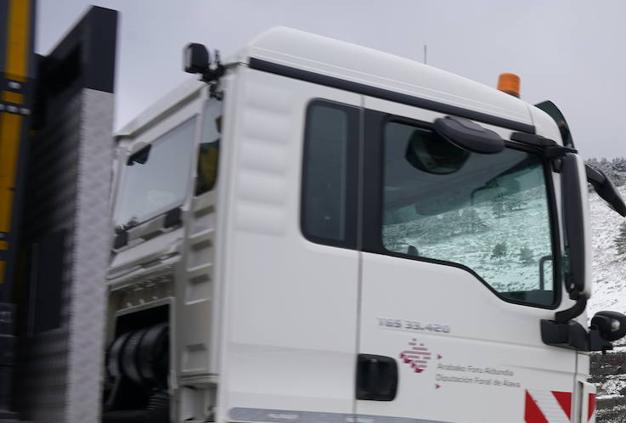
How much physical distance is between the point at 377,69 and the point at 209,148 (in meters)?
0.72

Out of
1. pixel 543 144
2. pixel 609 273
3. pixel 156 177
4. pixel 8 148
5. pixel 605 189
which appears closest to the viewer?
pixel 8 148

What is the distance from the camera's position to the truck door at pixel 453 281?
3.62m

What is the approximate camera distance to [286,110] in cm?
357

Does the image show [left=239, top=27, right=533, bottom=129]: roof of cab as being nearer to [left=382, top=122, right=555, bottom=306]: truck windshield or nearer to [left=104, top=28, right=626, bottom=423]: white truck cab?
[left=104, top=28, right=626, bottom=423]: white truck cab

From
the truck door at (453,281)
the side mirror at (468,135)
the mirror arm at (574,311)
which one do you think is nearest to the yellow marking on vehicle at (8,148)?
the truck door at (453,281)

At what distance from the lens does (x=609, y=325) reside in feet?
13.9

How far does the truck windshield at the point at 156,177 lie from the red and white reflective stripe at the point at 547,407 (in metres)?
1.57

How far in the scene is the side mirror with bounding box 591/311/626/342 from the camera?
4230 millimetres

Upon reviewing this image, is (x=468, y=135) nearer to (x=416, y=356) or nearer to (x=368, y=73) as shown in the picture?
(x=368, y=73)

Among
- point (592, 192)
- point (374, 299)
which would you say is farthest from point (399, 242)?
point (592, 192)

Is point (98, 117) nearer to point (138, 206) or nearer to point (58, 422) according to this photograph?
point (58, 422)

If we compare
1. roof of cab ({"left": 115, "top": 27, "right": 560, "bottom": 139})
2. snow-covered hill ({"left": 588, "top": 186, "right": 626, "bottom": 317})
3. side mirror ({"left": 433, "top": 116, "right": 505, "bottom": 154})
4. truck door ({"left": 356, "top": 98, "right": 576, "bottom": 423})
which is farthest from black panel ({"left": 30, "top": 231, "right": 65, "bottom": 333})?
snow-covered hill ({"left": 588, "top": 186, "right": 626, "bottom": 317})

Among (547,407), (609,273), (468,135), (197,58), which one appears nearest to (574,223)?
(468,135)

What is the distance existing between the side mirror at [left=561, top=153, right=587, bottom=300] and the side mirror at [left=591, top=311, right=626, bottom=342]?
12.1 inches
